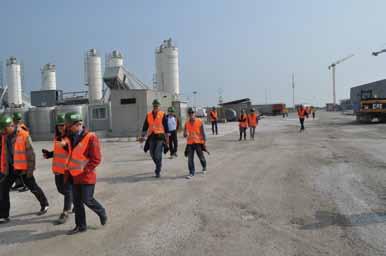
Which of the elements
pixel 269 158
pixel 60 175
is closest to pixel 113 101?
pixel 269 158

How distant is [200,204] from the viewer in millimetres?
6238

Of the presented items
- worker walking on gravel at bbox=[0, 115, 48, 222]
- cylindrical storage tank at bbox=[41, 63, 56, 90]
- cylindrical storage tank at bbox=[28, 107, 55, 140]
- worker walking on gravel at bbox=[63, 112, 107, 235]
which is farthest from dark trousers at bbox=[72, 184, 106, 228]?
cylindrical storage tank at bbox=[41, 63, 56, 90]

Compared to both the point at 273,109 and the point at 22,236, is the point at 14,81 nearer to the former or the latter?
the point at 273,109

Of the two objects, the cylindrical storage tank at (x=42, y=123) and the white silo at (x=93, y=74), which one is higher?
the white silo at (x=93, y=74)

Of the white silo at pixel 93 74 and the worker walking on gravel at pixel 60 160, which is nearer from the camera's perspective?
the worker walking on gravel at pixel 60 160

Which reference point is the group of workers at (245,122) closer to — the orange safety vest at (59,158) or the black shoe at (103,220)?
the orange safety vest at (59,158)

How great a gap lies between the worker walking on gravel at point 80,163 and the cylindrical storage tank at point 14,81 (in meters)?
50.7

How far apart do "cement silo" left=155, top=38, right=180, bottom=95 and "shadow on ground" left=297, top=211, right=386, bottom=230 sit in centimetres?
3686

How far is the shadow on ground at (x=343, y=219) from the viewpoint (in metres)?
5.00

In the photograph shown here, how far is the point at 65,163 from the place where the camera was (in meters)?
5.54

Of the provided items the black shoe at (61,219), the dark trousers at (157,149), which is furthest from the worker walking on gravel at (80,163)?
the dark trousers at (157,149)

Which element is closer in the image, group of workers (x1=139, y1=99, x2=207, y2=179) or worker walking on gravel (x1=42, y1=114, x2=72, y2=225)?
worker walking on gravel (x1=42, y1=114, x2=72, y2=225)

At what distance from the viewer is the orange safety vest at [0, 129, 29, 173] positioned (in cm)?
564

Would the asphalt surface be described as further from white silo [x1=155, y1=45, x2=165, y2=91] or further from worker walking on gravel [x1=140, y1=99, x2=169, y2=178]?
white silo [x1=155, y1=45, x2=165, y2=91]
